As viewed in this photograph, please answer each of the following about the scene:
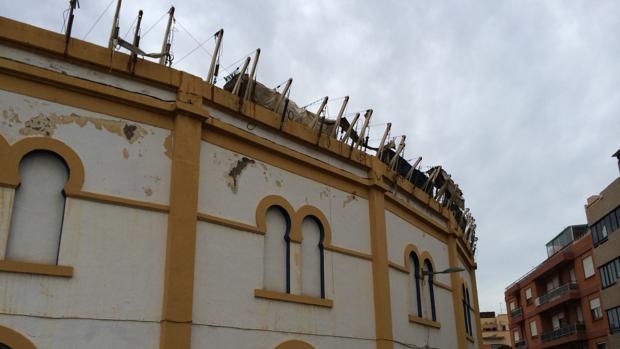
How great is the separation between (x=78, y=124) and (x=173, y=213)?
2.21 m

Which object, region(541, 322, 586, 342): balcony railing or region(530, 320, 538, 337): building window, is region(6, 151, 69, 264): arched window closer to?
region(541, 322, 586, 342): balcony railing

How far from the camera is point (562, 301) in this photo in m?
41.0

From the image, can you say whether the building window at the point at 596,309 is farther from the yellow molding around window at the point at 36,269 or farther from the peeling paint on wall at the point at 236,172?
the yellow molding around window at the point at 36,269

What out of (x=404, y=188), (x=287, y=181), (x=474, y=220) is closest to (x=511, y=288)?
(x=474, y=220)

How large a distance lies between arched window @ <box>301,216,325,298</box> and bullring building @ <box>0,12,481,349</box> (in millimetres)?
36

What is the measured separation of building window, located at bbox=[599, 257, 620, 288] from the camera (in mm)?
31906

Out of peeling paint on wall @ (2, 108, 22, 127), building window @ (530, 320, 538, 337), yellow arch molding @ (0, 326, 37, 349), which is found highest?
building window @ (530, 320, 538, 337)

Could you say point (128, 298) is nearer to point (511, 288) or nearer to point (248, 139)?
point (248, 139)

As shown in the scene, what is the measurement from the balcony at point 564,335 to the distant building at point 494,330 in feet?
121

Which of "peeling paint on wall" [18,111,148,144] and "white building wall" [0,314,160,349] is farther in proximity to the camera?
"peeling paint on wall" [18,111,148,144]

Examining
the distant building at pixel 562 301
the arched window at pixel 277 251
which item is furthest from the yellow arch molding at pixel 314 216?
the distant building at pixel 562 301

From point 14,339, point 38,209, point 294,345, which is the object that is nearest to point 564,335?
point 294,345

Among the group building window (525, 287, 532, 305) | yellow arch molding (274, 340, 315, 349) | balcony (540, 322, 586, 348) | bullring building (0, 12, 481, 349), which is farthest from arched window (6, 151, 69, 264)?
building window (525, 287, 532, 305)

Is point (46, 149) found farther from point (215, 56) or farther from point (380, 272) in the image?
point (380, 272)
